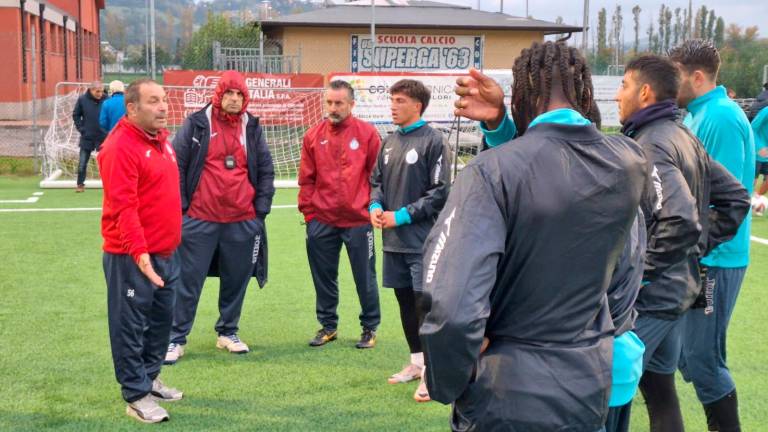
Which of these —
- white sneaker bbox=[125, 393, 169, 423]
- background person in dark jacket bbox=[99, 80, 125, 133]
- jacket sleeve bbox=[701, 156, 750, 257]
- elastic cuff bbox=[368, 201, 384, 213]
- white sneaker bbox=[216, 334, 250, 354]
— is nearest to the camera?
jacket sleeve bbox=[701, 156, 750, 257]

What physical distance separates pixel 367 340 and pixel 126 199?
245 cm

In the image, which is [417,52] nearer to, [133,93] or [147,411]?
[133,93]

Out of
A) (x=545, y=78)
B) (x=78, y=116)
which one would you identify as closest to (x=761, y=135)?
(x=545, y=78)

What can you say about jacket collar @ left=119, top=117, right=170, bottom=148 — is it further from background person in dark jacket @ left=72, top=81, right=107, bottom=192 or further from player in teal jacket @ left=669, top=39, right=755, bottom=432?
background person in dark jacket @ left=72, top=81, right=107, bottom=192

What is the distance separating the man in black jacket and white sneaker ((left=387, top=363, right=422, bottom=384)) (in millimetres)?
1965

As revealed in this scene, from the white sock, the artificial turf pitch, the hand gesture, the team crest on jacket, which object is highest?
the team crest on jacket

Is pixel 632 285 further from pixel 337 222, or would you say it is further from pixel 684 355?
pixel 337 222

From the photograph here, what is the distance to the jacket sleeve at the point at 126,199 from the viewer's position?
448 cm

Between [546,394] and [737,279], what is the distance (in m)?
2.43

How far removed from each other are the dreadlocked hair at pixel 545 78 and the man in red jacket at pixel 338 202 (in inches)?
149

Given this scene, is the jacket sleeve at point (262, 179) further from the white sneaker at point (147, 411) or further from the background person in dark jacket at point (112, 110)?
the background person in dark jacket at point (112, 110)

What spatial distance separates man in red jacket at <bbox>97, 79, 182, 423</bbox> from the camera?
177 inches

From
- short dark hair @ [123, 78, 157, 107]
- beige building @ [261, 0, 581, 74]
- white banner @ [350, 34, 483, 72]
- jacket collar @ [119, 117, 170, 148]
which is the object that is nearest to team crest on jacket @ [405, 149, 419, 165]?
jacket collar @ [119, 117, 170, 148]

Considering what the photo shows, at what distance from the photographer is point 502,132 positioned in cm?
264
